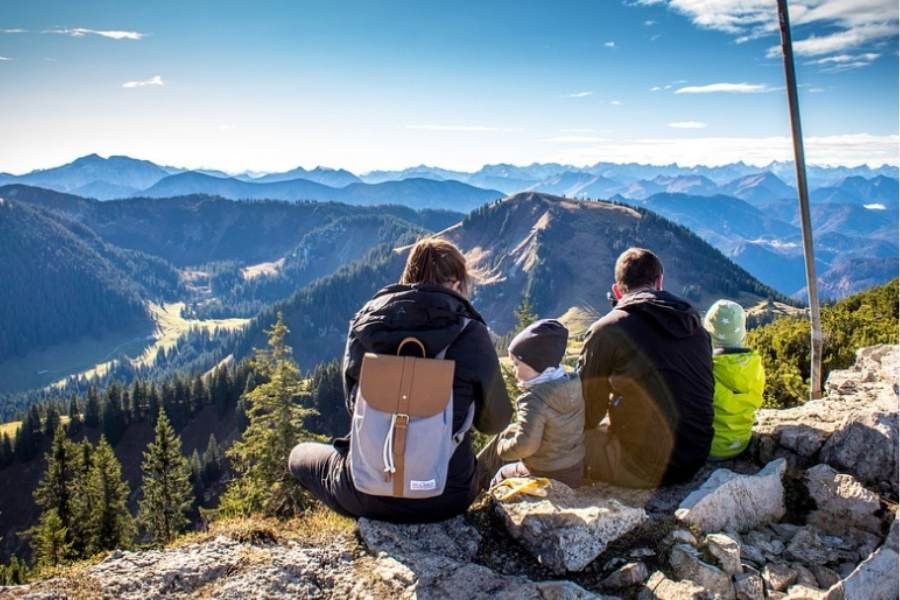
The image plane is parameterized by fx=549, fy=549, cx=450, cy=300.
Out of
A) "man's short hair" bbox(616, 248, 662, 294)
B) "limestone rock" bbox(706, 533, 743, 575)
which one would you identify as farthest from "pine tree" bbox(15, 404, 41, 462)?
"limestone rock" bbox(706, 533, 743, 575)

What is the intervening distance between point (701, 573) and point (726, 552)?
17.8 inches

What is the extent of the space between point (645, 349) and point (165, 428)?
38084 mm

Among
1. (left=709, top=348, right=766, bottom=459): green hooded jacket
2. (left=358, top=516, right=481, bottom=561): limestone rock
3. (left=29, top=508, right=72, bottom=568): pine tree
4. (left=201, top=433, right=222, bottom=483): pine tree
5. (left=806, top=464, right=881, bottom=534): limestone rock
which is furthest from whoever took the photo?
(left=201, top=433, right=222, bottom=483): pine tree

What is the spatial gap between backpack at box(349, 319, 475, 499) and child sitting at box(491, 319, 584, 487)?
156cm

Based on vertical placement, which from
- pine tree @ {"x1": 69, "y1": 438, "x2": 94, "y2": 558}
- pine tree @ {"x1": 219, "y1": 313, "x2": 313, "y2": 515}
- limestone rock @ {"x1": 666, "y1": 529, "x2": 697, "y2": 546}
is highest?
limestone rock @ {"x1": 666, "y1": 529, "x2": 697, "y2": 546}

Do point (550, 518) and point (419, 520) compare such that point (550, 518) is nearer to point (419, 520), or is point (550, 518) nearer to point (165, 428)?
point (419, 520)

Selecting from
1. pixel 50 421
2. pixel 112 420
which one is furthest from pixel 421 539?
pixel 50 421

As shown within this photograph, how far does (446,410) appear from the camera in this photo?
5.62 meters

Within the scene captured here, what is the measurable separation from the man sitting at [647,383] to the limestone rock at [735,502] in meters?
0.66

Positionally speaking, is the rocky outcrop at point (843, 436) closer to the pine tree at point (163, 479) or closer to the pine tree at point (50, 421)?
the pine tree at point (163, 479)

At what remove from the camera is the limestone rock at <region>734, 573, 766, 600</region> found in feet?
18.1

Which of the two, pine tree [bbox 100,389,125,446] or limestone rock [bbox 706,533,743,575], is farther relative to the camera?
pine tree [bbox 100,389,125,446]

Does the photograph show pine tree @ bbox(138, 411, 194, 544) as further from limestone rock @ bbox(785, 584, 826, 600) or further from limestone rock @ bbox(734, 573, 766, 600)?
limestone rock @ bbox(785, 584, 826, 600)

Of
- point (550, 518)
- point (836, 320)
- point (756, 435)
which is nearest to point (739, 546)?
point (550, 518)
